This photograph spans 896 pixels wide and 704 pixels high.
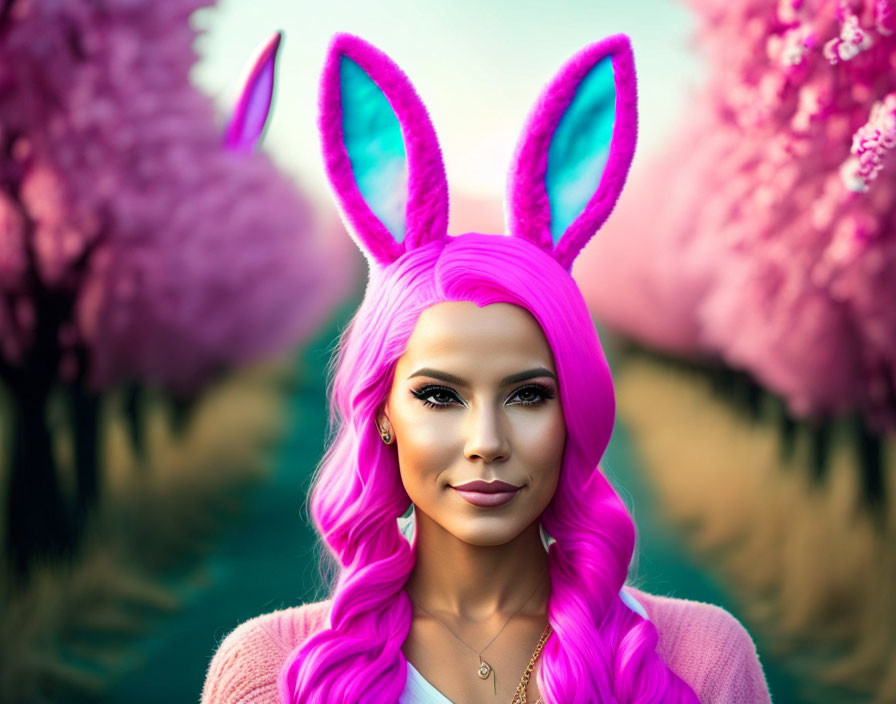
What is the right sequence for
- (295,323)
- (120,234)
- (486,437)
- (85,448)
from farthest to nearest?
1. (295,323)
2. (85,448)
3. (120,234)
4. (486,437)

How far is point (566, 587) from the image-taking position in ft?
5.55

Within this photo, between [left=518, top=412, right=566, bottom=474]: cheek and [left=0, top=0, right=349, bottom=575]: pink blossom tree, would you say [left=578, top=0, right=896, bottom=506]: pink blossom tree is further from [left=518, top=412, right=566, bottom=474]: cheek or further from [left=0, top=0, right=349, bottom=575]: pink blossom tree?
[left=518, top=412, right=566, bottom=474]: cheek

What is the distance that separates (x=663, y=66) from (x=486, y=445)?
2.57 metres

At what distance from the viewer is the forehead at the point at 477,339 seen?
1540 millimetres

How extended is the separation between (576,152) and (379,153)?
31 centimetres

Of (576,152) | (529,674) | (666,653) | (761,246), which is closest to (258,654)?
(529,674)

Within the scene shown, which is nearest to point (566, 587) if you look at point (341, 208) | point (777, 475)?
point (341, 208)

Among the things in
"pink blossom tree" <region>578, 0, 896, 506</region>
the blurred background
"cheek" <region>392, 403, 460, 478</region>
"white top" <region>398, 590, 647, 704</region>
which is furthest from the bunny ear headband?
the blurred background

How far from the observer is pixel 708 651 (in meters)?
1.73

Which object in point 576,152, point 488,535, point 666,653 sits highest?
point 576,152

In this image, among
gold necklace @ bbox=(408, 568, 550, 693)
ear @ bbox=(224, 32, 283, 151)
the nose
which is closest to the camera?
the nose

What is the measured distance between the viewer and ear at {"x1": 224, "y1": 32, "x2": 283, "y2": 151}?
343 centimetres

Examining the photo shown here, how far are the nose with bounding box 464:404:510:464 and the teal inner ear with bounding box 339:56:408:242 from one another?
348mm

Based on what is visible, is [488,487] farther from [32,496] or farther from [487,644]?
[32,496]
